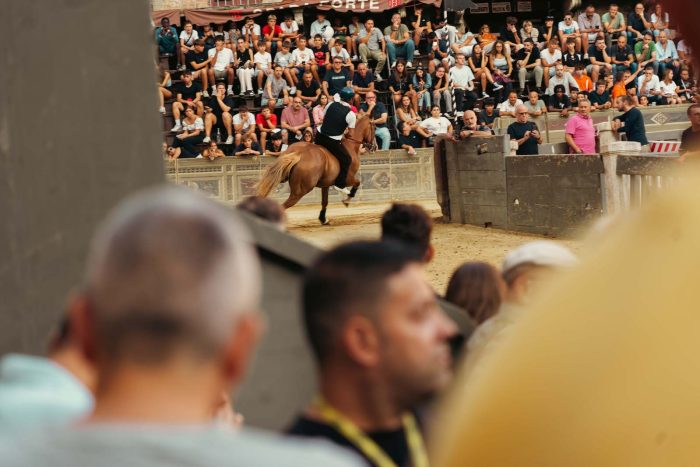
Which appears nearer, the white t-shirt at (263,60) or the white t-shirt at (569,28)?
the white t-shirt at (263,60)

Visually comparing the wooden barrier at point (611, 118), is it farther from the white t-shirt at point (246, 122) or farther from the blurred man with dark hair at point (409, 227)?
the blurred man with dark hair at point (409, 227)

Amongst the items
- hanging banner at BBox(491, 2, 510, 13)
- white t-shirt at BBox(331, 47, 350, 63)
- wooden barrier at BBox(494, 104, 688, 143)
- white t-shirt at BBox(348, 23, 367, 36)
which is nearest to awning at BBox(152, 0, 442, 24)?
white t-shirt at BBox(348, 23, 367, 36)

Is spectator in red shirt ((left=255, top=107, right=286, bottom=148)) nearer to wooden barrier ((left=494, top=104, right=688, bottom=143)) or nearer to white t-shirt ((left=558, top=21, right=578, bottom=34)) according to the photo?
wooden barrier ((left=494, top=104, right=688, bottom=143))

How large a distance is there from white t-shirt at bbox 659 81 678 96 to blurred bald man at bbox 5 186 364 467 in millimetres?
26753

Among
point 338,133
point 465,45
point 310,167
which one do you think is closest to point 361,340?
point 310,167

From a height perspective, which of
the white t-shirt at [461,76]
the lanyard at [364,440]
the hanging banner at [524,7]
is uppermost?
the hanging banner at [524,7]

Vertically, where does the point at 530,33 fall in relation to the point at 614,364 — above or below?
above

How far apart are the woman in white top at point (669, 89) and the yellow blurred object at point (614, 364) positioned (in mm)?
26486

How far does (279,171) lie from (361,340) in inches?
679

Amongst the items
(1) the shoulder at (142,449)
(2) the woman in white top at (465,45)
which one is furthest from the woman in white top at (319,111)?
(1) the shoulder at (142,449)

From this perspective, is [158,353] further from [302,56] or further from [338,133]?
[302,56]

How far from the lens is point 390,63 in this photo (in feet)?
89.4

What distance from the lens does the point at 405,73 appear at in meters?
26.2

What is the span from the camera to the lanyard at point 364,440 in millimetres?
2090
